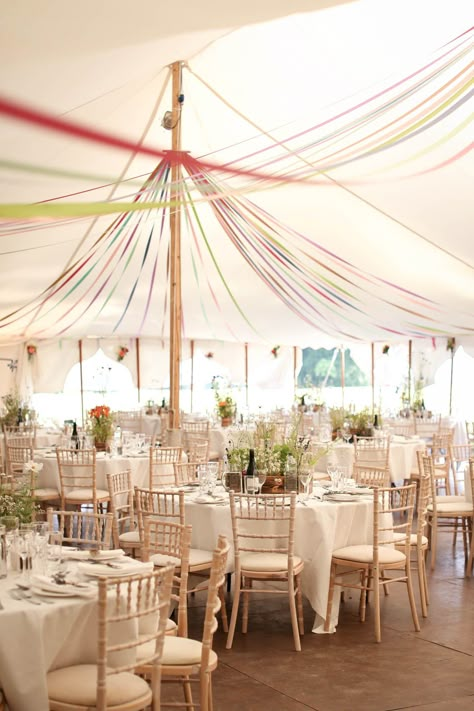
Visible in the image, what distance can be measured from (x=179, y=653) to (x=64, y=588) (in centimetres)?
66

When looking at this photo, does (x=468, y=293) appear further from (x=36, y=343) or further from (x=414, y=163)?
(x=36, y=343)

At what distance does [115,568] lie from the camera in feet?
14.1

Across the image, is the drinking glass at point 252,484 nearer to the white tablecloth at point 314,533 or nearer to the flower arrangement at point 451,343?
the white tablecloth at point 314,533

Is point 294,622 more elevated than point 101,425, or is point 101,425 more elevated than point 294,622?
point 101,425

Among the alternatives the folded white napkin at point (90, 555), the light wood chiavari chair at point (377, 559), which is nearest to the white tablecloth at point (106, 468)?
the light wood chiavari chair at point (377, 559)

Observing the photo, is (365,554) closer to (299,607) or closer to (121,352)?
(299,607)

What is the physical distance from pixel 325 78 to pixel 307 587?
12.9 ft

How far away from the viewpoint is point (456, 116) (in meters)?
6.53

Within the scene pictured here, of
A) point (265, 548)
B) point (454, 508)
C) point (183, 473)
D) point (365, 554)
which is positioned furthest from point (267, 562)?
point (454, 508)

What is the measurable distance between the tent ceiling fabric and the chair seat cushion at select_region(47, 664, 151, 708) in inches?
113

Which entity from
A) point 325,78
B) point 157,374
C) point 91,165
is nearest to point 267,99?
point 325,78

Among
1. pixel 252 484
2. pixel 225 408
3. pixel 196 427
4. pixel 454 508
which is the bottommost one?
pixel 454 508

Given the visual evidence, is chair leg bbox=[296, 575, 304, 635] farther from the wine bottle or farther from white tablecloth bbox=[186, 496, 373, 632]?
the wine bottle

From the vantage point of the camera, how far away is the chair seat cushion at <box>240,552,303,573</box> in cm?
595
